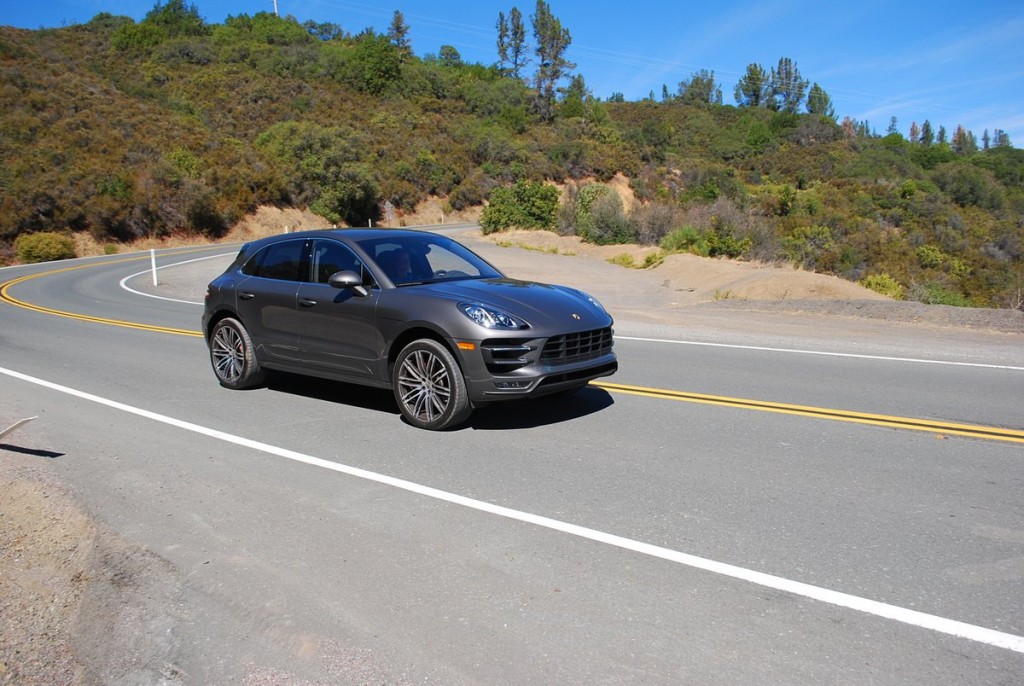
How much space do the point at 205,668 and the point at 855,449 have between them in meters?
5.01

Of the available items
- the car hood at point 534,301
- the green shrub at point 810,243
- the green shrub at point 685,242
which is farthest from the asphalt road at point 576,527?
the green shrub at point 810,243

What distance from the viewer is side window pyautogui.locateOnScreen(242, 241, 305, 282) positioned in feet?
28.0

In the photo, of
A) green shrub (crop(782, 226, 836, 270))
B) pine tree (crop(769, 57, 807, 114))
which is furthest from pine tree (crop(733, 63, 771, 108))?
green shrub (crop(782, 226, 836, 270))

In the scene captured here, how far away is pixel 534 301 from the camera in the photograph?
7289mm

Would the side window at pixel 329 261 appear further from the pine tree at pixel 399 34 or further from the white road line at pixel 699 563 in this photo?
the pine tree at pixel 399 34

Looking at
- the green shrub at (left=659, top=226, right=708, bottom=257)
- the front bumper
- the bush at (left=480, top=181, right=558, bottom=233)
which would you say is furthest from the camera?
the bush at (left=480, top=181, right=558, bottom=233)

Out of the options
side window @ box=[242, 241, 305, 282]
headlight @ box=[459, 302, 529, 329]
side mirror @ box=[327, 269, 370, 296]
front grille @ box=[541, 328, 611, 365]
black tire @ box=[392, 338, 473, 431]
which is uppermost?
side window @ box=[242, 241, 305, 282]

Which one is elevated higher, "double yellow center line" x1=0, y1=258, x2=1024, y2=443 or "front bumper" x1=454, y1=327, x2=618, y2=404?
"front bumper" x1=454, y1=327, x2=618, y2=404

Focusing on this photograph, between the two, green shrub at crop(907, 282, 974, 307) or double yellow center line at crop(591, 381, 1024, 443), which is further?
green shrub at crop(907, 282, 974, 307)

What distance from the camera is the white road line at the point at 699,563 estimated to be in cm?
359

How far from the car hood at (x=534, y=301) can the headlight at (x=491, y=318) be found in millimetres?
60

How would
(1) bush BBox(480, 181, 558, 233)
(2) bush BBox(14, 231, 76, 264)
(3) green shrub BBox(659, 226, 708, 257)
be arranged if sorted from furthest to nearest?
(1) bush BBox(480, 181, 558, 233) < (2) bush BBox(14, 231, 76, 264) < (3) green shrub BBox(659, 226, 708, 257)

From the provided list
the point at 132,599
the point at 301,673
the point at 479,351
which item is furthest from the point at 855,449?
the point at 132,599

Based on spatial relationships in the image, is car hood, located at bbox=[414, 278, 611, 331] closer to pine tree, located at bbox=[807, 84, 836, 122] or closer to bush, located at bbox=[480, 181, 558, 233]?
bush, located at bbox=[480, 181, 558, 233]
